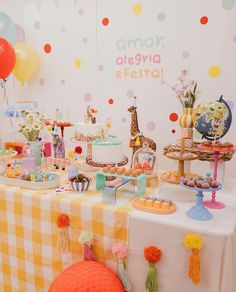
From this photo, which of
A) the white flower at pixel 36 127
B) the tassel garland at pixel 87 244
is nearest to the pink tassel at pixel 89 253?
the tassel garland at pixel 87 244

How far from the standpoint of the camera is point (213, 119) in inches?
57.6

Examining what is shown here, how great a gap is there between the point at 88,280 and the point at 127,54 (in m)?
1.77

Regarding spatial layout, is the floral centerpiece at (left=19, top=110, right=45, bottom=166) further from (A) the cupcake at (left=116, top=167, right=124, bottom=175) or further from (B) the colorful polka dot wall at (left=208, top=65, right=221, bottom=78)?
(B) the colorful polka dot wall at (left=208, top=65, right=221, bottom=78)

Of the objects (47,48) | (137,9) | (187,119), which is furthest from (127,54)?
(187,119)

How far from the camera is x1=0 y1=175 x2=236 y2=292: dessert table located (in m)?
1.12

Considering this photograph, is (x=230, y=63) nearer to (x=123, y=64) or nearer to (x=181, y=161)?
(x=123, y=64)

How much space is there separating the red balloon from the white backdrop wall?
1.59 feet

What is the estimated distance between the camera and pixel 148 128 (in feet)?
8.08

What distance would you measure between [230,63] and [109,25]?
1.00m

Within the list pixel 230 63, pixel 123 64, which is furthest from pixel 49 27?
pixel 230 63

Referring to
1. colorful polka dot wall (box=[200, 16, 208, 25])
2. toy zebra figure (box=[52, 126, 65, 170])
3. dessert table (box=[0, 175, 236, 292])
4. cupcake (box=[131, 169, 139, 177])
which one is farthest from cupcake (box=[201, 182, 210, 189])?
colorful polka dot wall (box=[200, 16, 208, 25])

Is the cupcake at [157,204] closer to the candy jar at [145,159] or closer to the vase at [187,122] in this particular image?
the candy jar at [145,159]

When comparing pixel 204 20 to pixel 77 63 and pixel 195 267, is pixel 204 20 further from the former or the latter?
pixel 195 267

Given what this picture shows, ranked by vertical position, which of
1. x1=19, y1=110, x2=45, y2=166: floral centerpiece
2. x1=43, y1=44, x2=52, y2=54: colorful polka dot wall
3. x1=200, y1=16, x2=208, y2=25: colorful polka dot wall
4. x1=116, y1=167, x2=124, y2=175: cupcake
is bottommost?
x1=116, y1=167, x2=124, y2=175: cupcake
